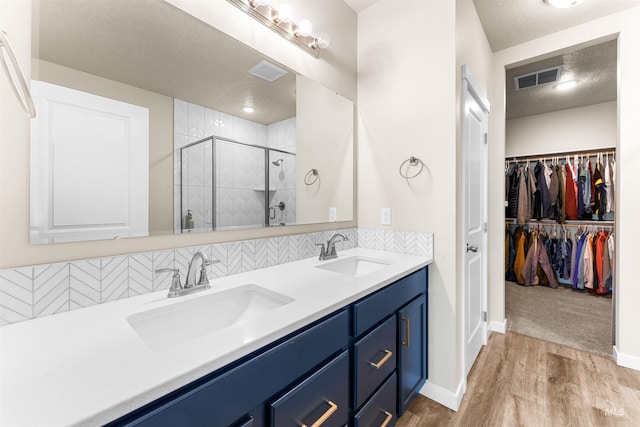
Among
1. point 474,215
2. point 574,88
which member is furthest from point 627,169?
point 574,88

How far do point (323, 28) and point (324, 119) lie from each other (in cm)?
56

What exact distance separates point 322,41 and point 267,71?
44cm

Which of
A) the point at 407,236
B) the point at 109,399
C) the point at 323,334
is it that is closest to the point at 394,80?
the point at 407,236

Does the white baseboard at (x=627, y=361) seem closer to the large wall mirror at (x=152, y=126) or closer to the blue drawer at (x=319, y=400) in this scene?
the blue drawer at (x=319, y=400)

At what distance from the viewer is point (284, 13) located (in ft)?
4.67

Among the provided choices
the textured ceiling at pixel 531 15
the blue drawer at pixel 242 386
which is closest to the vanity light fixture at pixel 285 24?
the textured ceiling at pixel 531 15

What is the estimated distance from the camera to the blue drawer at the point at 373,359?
107 cm

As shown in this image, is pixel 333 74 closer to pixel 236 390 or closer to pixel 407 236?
pixel 407 236

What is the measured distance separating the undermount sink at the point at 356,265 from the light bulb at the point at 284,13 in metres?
1.33

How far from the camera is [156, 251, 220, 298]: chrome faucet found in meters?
1.02

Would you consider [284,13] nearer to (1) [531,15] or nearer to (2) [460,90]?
(2) [460,90]

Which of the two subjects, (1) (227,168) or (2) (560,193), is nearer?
(1) (227,168)

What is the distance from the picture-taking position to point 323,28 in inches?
69.4

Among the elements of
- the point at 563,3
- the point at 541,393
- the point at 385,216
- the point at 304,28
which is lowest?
the point at 541,393
